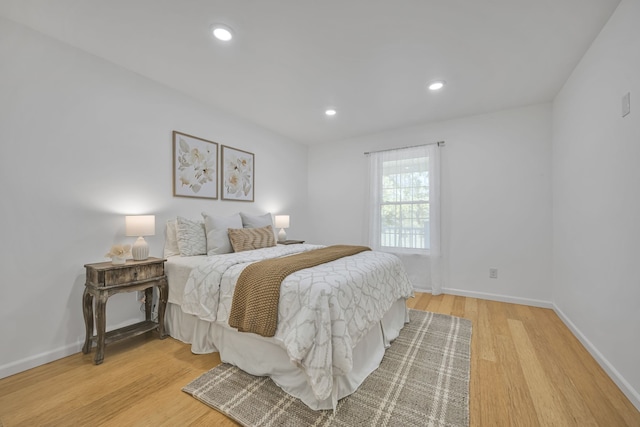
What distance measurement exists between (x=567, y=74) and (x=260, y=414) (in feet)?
12.5

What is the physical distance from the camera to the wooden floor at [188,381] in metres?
1.41

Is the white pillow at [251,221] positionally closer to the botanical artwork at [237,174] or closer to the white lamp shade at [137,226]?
the botanical artwork at [237,174]

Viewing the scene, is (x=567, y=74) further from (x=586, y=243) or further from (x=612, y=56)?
(x=586, y=243)

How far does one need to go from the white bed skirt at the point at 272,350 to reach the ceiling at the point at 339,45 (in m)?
2.15

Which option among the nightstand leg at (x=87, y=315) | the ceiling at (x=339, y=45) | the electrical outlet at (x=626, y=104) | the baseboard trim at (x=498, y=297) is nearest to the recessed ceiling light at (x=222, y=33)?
the ceiling at (x=339, y=45)

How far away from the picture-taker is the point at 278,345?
1.64 m

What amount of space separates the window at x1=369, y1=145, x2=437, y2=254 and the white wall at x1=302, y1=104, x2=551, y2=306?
22 centimetres

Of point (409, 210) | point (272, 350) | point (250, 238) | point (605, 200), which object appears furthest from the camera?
point (409, 210)

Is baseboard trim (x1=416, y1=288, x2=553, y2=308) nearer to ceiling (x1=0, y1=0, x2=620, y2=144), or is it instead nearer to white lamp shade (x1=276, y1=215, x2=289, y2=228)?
white lamp shade (x1=276, y1=215, x2=289, y2=228)

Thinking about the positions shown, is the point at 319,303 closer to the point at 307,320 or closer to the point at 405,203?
the point at 307,320

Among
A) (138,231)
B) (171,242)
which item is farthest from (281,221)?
(138,231)

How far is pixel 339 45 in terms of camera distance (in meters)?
2.08

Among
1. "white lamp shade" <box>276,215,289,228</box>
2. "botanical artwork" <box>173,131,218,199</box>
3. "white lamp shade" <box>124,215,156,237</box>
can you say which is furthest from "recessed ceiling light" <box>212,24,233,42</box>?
"white lamp shade" <box>276,215,289,228</box>

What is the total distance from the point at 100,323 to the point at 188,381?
83 cm
